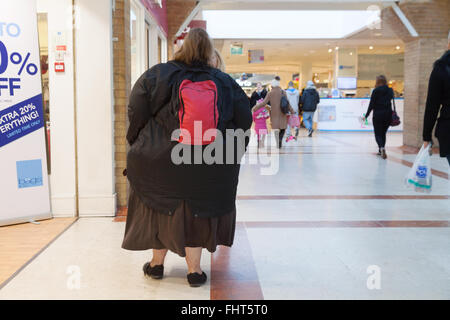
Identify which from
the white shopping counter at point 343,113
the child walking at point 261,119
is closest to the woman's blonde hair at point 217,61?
the child walking at point 261,119

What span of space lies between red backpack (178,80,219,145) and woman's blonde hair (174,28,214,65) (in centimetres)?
20

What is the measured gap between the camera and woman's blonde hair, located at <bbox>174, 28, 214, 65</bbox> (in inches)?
100

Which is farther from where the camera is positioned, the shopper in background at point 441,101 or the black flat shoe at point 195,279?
the shopper in background at point 441,101

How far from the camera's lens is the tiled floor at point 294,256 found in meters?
2.57

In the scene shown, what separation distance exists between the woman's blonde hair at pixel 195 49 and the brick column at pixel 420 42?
8.20 m

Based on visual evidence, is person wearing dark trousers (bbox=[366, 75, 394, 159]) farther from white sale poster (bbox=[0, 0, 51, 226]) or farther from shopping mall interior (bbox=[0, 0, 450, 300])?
white sale poster (bbox=[0, 0, 51, 226])

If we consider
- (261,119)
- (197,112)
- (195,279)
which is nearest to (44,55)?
(197,112)

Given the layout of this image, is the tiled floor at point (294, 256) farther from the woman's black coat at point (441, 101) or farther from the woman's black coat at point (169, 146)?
the woman's black coat at point (441, 101)

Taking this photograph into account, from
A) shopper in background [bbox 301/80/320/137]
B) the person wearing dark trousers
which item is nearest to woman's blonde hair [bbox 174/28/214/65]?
the person wearing dark trousers

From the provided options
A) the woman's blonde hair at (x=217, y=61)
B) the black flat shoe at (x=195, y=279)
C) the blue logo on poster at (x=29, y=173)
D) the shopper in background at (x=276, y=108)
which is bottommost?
the black flat shoe at (x=195, y=279)

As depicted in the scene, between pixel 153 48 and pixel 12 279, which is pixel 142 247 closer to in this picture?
pixel 12 279

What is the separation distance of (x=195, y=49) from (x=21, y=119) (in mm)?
2096

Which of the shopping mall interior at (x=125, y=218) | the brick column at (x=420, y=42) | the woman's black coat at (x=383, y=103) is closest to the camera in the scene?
the shopping mall interior at (x=125, y=218)

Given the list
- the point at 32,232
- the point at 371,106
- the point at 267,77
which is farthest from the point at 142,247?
the point at 267,77
